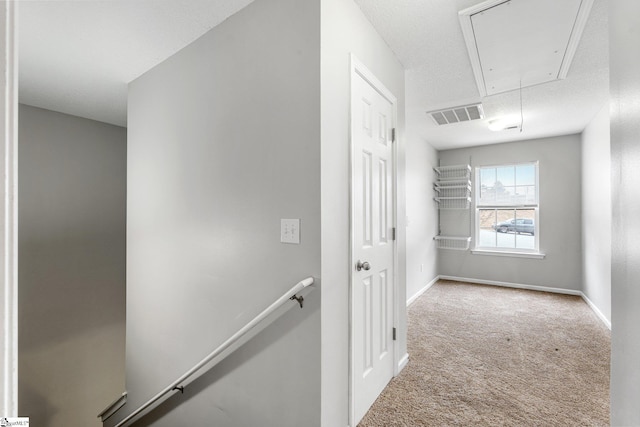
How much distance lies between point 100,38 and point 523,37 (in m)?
2.93

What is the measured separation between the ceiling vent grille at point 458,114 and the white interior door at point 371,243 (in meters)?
1.56

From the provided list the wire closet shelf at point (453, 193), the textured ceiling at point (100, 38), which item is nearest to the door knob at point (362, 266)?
the textured ceiling at point (100, 38)

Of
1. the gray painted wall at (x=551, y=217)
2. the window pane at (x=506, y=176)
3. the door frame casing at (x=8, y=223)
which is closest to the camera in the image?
the door frame casing at (x=8, y=223)

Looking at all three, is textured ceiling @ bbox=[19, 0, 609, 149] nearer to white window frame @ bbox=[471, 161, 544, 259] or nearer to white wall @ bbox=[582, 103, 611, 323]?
white wall @ bbox=[582, 103, 611, 323]

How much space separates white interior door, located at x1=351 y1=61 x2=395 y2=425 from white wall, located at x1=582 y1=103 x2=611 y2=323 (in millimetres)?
2699

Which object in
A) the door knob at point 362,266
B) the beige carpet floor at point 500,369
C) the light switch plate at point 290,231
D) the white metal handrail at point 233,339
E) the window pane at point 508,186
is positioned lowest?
the beige carpet floor at point 500,369

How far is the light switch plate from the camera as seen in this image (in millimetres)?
1504

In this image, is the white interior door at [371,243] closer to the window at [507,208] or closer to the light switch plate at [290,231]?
the light switch plate at [290,231]

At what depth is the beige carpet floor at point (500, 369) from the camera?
1.88 m

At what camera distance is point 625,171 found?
3.31 ft

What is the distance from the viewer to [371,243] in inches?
76.5

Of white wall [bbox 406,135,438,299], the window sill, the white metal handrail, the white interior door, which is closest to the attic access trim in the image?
the white interior door

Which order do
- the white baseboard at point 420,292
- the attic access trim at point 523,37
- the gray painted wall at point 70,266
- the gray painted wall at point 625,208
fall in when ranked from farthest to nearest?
the white baseboard at point 420,292, the gray painted wall at point 70,266, the attic access trim at point 523,37, the gray painted wall at point 625,208

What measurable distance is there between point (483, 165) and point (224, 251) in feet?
16.6
